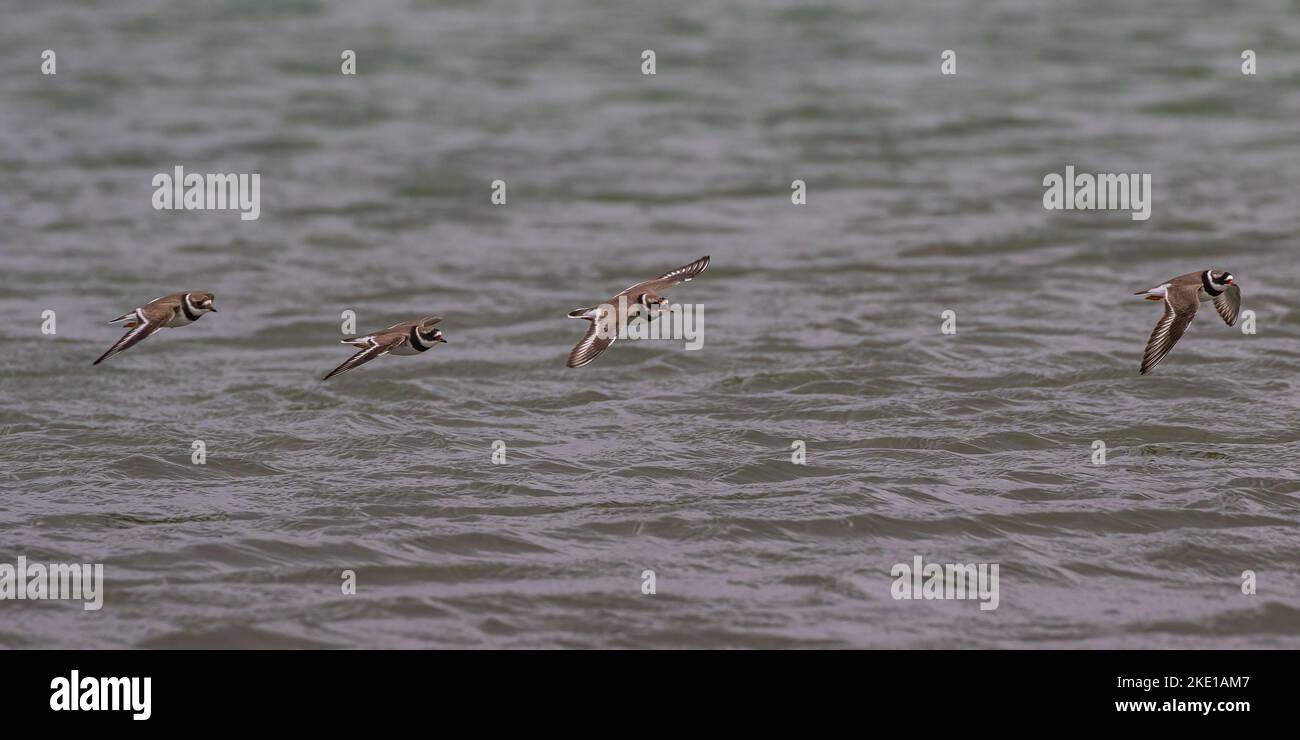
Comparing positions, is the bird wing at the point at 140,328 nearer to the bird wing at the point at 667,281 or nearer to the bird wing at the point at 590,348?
the bird wing at the point at 590,348

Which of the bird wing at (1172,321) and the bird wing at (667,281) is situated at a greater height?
the bird wing at (667,281)

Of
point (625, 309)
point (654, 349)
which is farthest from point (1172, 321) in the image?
point (654, 349)

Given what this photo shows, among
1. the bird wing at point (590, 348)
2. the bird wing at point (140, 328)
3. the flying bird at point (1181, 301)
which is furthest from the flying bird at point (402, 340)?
the flying bird at point (1181, 301)

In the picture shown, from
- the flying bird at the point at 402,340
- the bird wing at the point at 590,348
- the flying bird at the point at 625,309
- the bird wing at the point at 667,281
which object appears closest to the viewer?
the bird wing at the point at 590,348

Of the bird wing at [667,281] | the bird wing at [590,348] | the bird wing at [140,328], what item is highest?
the bird wing at [667,281]

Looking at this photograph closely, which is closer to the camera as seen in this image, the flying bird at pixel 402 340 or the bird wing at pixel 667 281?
the flying bird at pixel 402 340

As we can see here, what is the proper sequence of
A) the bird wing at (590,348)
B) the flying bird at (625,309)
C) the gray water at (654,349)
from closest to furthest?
the gray water at (654,349) → the bird wing at (590,348) → the flying bird at (625,309)

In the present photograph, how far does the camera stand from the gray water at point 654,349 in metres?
10.0

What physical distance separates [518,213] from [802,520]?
392 inches

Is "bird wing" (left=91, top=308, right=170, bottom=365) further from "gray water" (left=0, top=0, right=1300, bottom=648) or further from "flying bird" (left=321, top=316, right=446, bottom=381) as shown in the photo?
"flying bird" (left=321, top=316, right=446, bottom=381)

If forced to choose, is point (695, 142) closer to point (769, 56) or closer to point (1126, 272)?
point (769, 56)

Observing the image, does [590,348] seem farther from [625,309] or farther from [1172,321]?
[1172,321]

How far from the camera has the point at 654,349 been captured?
→ 15.0 m
